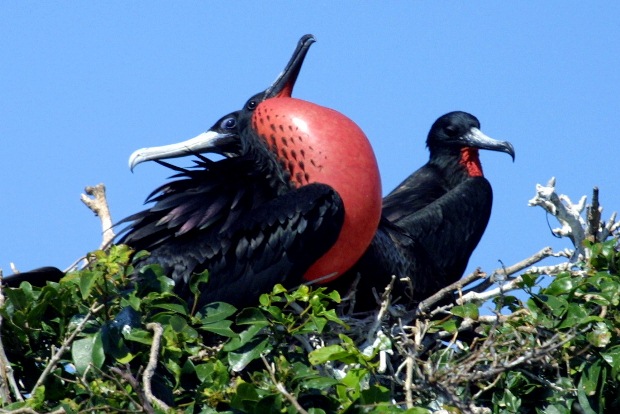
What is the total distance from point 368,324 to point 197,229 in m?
0.81

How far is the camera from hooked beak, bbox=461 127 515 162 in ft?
29.3

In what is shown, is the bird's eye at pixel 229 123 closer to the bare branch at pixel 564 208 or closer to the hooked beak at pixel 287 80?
the hooked beak at pixel 287 80

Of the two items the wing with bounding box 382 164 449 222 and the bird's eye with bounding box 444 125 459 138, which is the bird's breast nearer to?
the wing with bounding box 382 164 449 222

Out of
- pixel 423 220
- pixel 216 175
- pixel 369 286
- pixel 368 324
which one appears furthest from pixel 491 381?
pixel 423 220

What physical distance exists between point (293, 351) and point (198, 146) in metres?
2.04

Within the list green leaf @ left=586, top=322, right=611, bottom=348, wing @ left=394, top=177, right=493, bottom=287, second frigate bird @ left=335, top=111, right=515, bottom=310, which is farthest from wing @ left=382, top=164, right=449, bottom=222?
green leaf @ left=586, top=322, right=611, bottom=348

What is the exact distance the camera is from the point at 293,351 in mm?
5531

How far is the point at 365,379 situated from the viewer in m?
5.52

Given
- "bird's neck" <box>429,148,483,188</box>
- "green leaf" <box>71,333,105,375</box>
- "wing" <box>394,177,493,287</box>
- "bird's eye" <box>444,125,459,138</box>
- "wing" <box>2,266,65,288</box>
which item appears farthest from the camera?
"bird's eye" <box>444,125,459,138</box>

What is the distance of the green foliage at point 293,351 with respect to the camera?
5000 millimetres

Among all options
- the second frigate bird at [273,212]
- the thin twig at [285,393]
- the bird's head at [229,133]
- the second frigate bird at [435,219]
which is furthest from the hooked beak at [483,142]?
the thin twig at [285,393]

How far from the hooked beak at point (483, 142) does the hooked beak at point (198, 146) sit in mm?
2146

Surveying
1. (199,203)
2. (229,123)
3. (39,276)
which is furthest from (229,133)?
(39,276)

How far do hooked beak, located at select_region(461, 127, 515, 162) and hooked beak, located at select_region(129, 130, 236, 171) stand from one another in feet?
7.04
